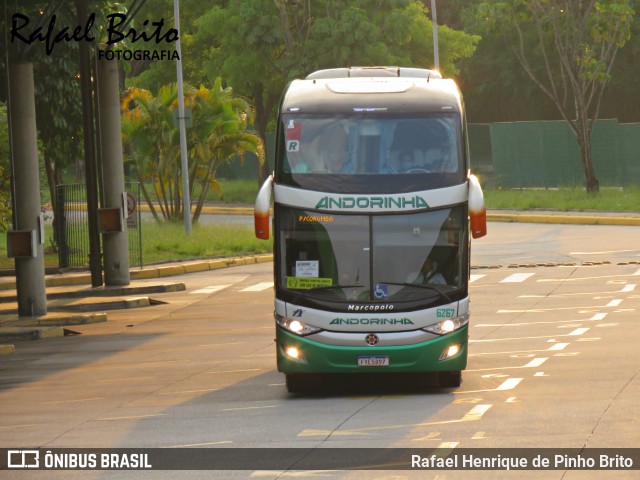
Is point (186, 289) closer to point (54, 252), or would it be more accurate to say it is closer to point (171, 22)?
point (54, 252)

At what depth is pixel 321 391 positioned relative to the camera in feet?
54.0

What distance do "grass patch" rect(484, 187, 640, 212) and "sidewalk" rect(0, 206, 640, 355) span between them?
362 cm

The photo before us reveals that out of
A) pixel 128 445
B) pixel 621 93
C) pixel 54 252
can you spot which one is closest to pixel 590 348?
pixel 128 445

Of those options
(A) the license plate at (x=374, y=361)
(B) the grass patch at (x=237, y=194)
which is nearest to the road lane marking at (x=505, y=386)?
(A) the license plate at (x=374, y=361)

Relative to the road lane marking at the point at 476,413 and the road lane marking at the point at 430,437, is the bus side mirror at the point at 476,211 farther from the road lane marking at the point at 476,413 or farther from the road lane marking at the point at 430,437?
the road lane marking at the point at 430,437

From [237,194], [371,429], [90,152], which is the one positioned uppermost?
[90,152]

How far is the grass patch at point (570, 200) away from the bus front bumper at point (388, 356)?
2925 centimetres

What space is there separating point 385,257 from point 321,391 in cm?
188

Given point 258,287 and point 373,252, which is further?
point 258,287

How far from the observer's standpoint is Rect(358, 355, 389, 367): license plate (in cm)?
1559

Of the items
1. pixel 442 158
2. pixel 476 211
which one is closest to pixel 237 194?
pixel 442 158

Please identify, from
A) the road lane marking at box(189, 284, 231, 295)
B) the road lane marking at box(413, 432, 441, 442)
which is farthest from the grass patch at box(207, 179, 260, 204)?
the road lane marking at box(413, 432, 441, 442)

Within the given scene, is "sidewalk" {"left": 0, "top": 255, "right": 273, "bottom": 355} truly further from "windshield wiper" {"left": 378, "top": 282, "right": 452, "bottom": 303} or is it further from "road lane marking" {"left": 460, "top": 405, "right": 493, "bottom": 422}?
"road lane marking" {"left": 460, "top": 405, "right": 493, "bottom": 422}

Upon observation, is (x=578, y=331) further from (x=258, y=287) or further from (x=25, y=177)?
(x=25, y=177)
